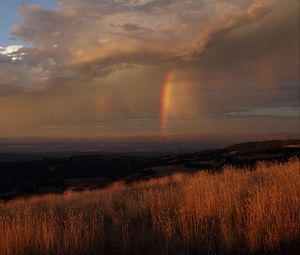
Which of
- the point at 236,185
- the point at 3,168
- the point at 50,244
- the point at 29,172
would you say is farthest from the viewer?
the point at 3,168

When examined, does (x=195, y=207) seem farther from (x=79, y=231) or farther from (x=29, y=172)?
(x=29, y=172)

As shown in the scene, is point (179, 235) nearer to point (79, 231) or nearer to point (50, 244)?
point (79, 231)

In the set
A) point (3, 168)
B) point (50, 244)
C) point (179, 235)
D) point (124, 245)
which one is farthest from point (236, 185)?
point (3, 168)

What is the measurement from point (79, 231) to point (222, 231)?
2.73 metres

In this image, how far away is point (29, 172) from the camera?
68.0 metres

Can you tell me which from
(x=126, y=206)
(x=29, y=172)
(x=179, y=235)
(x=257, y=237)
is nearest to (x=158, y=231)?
(x=179, y=235)

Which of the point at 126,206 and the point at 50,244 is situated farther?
the point at 126,206

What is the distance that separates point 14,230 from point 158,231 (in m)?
2.78

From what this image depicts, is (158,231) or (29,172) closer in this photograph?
(158,231)

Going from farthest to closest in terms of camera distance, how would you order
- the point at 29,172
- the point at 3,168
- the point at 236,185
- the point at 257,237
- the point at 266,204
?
the point at 3,168 → the point at 29,172 → the point at 236,185 → the point at 266,204 → the point at 257,237

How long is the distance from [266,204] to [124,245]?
2957 mm

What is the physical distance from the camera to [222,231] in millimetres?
7141

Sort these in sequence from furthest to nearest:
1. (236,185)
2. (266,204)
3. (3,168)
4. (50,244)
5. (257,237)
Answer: (3,168) → (236,185) → (266,204) → (50,244) → (257,237)

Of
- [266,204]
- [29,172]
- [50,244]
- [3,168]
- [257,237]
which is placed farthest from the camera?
[3,168]
